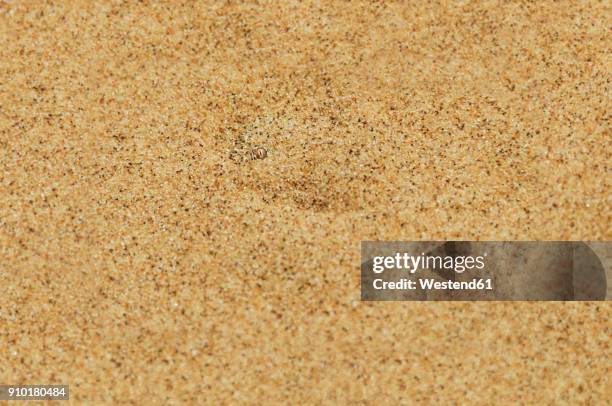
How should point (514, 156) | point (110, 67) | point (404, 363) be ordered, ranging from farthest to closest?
point (110, 67) < point (514, 156) < point (404, 363)

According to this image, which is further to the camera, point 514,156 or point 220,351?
point 514,156

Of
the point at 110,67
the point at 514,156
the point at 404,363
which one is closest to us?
the point at 404,363

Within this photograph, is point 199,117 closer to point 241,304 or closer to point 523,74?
point 241,304

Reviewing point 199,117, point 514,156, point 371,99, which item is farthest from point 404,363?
point 199,117

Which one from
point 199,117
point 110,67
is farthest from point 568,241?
point 110,67

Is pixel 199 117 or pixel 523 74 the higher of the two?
pixel 523 74

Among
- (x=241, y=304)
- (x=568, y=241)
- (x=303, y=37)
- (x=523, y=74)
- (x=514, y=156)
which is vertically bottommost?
(x=241, y=304)

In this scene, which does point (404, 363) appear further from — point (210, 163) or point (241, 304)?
point (210, 163)
